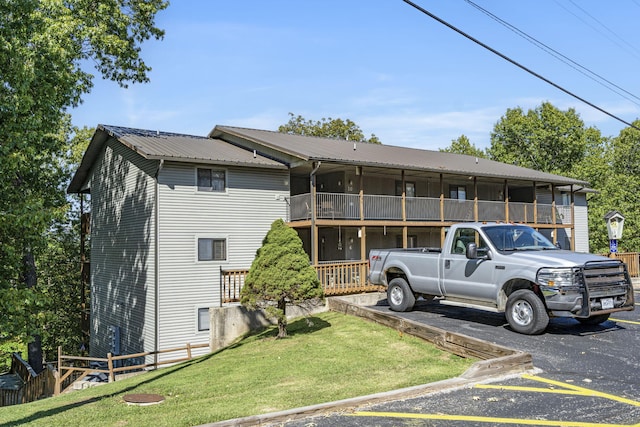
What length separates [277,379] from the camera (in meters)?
8.97

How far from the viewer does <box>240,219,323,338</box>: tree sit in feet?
42.1

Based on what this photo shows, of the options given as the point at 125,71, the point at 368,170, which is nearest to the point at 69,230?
the point at 125,71

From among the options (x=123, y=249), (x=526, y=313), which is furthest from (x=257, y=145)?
(x=526, y=313)

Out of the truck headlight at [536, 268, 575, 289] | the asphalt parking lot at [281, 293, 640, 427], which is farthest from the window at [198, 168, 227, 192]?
the truck headlight at [536, 268, 575, 289]

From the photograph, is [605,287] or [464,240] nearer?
[605,287]

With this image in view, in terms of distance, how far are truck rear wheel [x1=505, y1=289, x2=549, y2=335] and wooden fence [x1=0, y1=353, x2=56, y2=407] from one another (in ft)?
49.8

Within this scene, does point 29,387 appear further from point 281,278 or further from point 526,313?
point 526,313

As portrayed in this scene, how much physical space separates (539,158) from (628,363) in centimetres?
4593

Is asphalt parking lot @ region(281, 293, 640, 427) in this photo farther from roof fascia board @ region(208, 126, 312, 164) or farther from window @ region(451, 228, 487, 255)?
roof fascia board @ region(208, 126, 312, 164)

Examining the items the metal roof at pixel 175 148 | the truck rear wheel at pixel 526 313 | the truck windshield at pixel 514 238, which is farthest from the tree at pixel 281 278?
the metal roof at pixel 175 148

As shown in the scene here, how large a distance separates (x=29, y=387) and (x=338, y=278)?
1359cm

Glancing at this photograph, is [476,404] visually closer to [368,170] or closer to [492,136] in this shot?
[368,170]

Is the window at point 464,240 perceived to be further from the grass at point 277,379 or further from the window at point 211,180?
the window at point 211,180

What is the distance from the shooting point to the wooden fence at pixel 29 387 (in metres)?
18.9
